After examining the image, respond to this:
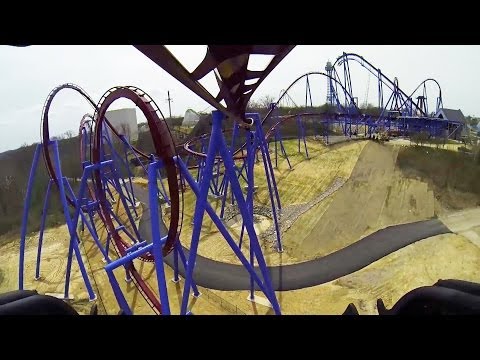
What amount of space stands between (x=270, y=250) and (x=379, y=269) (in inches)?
169

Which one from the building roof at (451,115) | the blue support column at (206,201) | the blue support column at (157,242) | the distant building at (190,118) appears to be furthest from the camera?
the distant building at (190,118)

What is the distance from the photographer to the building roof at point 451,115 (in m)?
32.2

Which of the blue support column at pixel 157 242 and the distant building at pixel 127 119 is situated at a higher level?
the distant building at pixel 127 119

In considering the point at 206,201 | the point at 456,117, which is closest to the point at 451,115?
the point at 456,117

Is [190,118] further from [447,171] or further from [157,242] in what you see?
[157,242]

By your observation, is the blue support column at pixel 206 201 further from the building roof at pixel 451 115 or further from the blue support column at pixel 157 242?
the building roof at pixel 451 115

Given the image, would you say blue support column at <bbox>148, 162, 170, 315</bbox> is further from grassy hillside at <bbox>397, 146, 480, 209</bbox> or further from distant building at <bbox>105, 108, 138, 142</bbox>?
distant building at <bbox>105, 108, 138, 142</bbox>

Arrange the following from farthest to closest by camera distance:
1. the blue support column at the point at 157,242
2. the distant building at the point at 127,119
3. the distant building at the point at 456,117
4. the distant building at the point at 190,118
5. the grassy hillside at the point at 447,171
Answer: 1. the distant building at the point at 190,118
2. the distant building at the point at 127,119
3. the distant building at the point at 456,117
4. the grassy hillside at the point at 447,171
5. the blue support column at the point at 157,242

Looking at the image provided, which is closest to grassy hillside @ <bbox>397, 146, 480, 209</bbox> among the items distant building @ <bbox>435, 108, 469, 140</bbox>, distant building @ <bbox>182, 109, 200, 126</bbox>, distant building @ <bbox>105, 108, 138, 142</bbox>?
distant building @ <bbox>435, 108, 469, 140</bbox>

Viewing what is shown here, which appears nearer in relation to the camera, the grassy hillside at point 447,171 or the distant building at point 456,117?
the grassy hillside at point 447,171

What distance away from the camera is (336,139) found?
3300 cm

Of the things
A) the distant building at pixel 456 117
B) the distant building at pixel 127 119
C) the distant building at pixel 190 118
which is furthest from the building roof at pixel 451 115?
the distant building at pixel 127 119

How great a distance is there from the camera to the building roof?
32.2 meters
